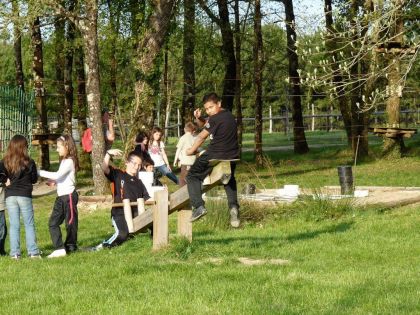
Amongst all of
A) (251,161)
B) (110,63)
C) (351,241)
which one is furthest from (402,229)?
(110,63)

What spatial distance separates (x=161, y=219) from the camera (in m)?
12.1

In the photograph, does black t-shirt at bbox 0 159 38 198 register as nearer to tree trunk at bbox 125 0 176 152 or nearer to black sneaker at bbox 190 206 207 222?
black sneaker at bbox 190 206 207 222

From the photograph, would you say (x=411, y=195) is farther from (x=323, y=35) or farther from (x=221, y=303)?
(x=221, y=303)

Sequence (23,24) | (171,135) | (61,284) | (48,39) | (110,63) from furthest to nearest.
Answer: (171,135) < (110,63) < (48,39) < (23,24) < (61,284)

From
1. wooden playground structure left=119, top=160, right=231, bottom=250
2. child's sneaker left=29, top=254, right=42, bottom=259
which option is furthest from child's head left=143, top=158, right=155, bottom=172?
child's sneaker left=29, top=254, right=42, bottom=259

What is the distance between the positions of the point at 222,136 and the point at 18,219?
3616mm

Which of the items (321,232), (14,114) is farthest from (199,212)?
(14,114)

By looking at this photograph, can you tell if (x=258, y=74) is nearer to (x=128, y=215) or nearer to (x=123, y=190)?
(x=123, y=190)

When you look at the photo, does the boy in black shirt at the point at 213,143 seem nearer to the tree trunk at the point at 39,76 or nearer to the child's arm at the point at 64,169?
the child's arm at the point at 64,169

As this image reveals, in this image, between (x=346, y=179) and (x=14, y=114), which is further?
(x=14, y=114)

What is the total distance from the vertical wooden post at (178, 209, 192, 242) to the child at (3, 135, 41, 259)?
215 cm

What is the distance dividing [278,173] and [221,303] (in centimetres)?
2078

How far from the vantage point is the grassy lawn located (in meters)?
8.78

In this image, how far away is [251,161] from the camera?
118 feet
